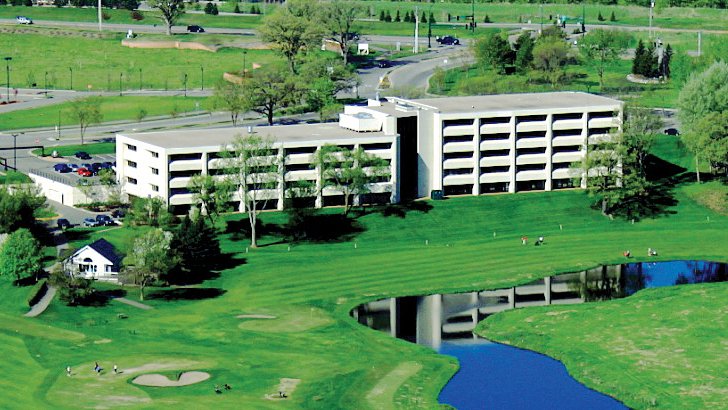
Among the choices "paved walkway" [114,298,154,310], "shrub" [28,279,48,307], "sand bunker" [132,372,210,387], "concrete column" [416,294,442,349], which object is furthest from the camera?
"paved walkway" [114,298,154,310]

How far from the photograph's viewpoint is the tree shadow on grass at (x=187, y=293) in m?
185

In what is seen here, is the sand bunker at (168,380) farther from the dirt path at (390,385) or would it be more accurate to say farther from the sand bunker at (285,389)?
the dirt path at (390,385)

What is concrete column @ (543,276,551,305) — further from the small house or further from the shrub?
the shrub

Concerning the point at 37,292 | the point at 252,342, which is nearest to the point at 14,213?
the point at 37,292

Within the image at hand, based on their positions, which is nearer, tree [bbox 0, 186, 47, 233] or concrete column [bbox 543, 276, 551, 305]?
concrete column [bbox 543, 276, 551, 305]

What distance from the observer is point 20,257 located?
184250 millimetres

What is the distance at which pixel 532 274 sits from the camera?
198 metres

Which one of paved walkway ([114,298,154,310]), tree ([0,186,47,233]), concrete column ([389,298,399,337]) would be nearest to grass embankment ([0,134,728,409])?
paved walkway ([114,298,154,310])

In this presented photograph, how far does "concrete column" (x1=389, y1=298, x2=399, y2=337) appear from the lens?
175900 mm

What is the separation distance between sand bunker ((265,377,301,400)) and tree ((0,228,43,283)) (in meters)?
41.4

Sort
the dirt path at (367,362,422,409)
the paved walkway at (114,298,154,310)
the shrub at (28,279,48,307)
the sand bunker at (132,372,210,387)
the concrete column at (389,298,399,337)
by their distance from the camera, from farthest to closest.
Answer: the paved walkway at (114,298,154,310)
the shrub at (28,279,48,307)
the concrete column at (389,298,399,337)
the sand bunker at (132,372,210,387)
the dirt path at (367,362,422,409)

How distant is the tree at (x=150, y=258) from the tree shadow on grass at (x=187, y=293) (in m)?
1.94

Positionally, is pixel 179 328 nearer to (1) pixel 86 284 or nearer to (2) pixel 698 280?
(1) pixel 86 284

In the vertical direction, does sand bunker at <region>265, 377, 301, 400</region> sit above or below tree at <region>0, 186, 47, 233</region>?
below
